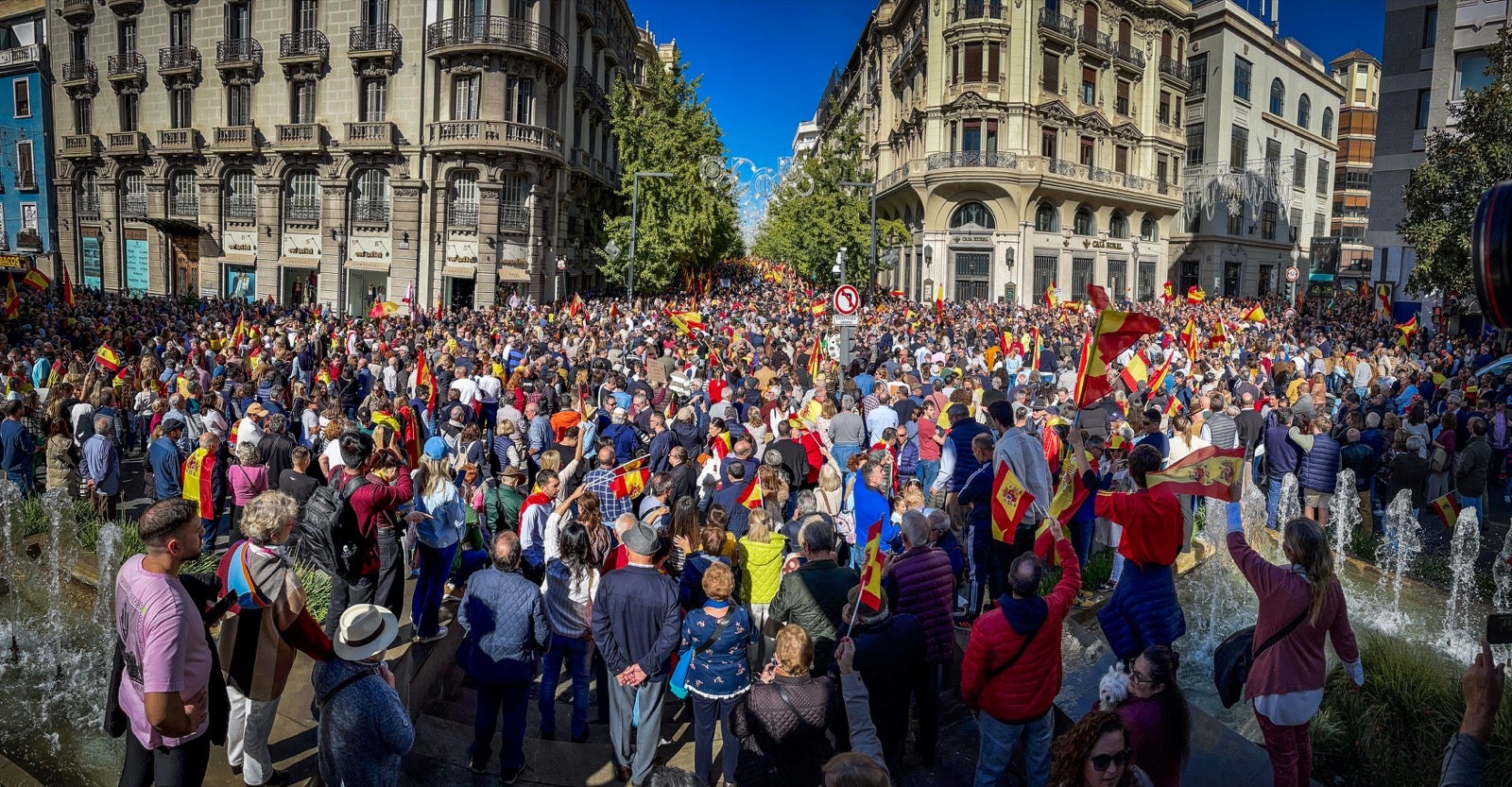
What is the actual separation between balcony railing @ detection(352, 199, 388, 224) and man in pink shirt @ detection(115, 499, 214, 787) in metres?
33.6

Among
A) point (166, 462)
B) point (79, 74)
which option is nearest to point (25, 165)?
point (79, 74)

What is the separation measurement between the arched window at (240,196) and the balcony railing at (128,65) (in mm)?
6917

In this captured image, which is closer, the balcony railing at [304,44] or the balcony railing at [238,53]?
the balcony railing at [304,44]

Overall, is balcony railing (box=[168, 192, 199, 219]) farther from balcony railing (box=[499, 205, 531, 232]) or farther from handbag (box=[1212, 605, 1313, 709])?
handbag (box=[1212, 605, 1313, 709])

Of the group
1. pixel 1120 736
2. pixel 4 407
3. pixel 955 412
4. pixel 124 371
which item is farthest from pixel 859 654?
pixel 124 371

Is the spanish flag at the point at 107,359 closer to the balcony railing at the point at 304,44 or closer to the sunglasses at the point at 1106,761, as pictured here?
the sunglasses at the point at 1106,761

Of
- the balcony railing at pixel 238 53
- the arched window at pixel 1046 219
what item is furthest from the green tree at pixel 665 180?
the arched window at pixel 1046 219

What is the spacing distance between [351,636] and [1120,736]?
295cm

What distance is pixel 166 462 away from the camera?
8.29 m

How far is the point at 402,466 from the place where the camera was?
6.65 metres

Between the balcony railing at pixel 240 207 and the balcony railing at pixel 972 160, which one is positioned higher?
the balcony railing at pixel 972 160

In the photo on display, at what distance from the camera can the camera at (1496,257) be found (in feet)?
10.2

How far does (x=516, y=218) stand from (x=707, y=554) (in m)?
29.9

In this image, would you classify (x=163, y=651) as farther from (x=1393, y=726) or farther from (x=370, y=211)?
(x=370, y=211)
